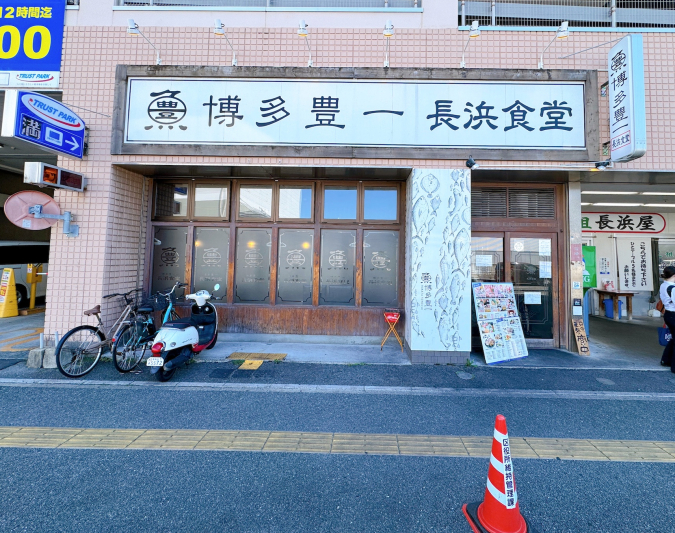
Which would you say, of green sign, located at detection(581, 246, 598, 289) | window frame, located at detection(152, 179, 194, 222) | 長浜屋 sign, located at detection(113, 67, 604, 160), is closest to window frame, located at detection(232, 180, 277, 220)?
window frame, located at detection(152, 179, 194, 222)

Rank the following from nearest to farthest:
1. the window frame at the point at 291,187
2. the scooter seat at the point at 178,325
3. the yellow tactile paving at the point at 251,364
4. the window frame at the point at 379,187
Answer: the scooter seat at the point at 178,325 < the yellow tactile paving at the point at 251,364 < the window frame at the point at 379,187 < the window frame at the point at 291,187

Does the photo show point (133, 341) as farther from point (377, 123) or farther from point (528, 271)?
point (528, 271)

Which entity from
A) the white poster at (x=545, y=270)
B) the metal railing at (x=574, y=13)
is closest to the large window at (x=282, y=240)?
the white poster at (x=545, y=270)

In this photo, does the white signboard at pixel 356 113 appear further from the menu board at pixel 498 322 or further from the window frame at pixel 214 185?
the menu board at pixel 498 322

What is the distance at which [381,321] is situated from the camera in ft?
23.6

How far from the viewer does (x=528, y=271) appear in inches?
280

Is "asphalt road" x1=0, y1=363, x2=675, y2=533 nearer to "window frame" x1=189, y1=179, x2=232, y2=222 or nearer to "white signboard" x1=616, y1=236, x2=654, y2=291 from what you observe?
"window frame" x1=189, y1=179, x2=232, y2=222

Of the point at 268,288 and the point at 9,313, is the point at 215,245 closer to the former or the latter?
the point at 268,288

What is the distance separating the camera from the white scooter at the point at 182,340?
479cm

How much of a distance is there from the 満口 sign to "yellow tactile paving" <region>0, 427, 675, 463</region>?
10831 mm

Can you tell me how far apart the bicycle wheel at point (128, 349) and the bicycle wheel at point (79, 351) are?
0.39 metres

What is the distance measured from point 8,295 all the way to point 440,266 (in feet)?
41.7

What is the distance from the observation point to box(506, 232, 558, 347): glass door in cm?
703

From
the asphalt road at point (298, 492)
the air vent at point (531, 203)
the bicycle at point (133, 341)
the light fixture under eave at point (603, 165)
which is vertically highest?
the light fixture under eave at point (603, 165)
